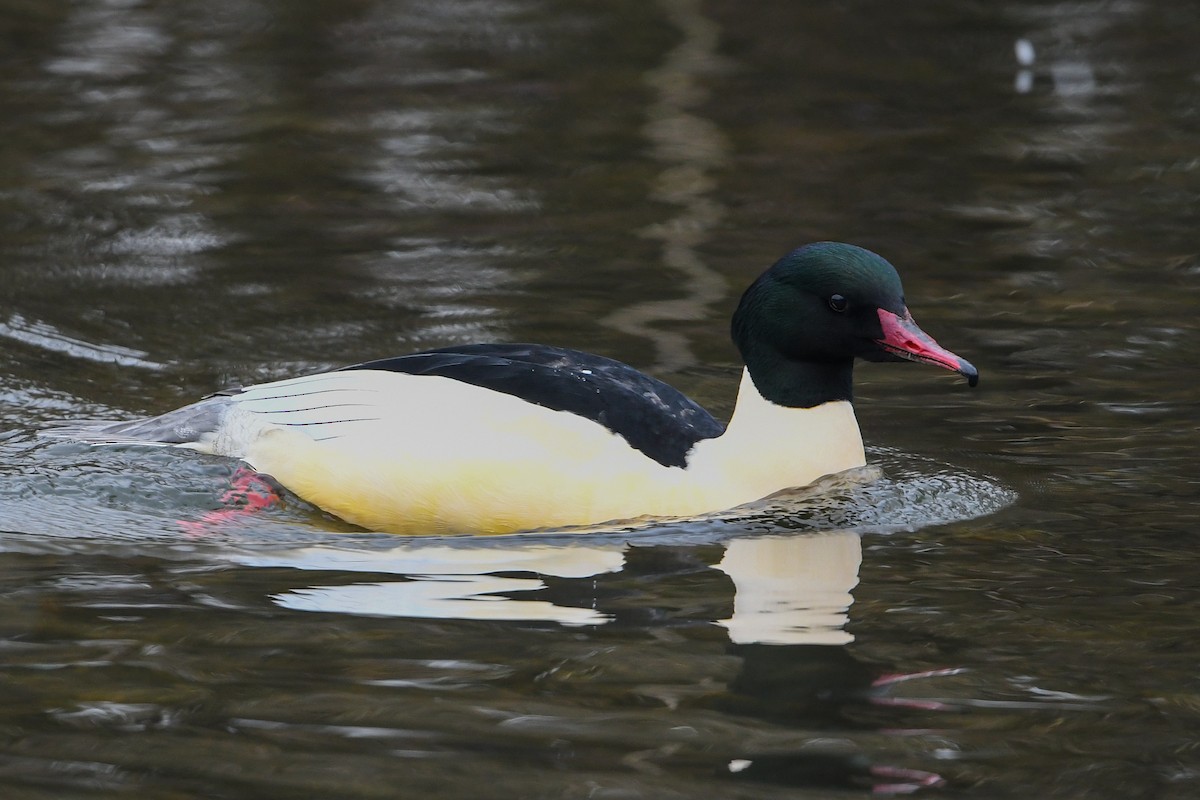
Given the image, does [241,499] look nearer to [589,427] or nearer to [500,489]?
[500,489]

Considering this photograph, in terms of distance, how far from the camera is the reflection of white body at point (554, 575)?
201 inches

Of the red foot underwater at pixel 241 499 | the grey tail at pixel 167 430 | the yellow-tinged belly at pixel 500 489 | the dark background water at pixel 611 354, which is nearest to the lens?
the dark background water at pixel 611 354

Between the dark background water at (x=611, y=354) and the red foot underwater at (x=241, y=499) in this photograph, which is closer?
the dark background water at (x=611, y=354)

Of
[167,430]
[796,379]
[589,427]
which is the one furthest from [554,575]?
[167,430]

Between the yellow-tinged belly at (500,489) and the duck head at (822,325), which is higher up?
the duck head at (822,325)

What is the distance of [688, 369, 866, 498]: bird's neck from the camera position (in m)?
6.09

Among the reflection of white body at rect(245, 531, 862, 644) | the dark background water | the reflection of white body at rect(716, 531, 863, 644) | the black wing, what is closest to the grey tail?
the dark background water

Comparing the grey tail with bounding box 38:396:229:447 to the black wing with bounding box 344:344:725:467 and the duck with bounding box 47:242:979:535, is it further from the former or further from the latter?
the black wing with bounding box 344:344:725:467

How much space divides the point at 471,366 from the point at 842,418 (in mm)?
1295

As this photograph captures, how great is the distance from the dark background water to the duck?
0.44 feet

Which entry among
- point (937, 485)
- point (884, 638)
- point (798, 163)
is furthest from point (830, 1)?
point (884, 638)

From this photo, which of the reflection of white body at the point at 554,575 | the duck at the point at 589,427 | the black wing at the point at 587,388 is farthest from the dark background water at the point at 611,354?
the black wing at the point at 587,388

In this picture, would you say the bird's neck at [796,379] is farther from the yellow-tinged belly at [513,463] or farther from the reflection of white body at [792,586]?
the reflection of white body at [792,586]

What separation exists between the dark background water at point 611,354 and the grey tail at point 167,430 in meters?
0.11
